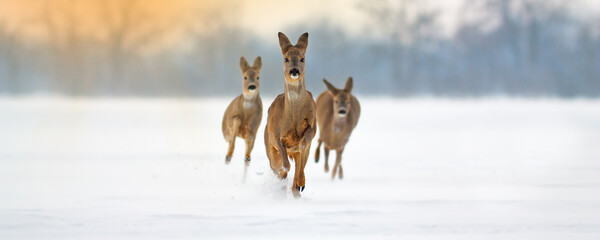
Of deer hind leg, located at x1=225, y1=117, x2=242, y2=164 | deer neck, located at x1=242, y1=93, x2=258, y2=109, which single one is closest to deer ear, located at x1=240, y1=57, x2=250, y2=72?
deer neck, located at x1=242, y1=93, x2=258, y2=109

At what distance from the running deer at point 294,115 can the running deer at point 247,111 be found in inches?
83.1

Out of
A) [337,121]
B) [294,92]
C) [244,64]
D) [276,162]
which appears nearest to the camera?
[294,92]

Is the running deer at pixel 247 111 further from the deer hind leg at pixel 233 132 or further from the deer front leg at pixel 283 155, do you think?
the deer front leg at pixel 283 155

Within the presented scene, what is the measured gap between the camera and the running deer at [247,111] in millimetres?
9844

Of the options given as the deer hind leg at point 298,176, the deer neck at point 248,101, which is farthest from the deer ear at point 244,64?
the deer hind leg at point 298,176

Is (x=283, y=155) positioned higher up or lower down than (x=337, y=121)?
lower down

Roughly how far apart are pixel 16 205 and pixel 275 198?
241 centimetres

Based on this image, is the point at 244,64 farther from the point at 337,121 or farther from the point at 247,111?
the point at 337,121

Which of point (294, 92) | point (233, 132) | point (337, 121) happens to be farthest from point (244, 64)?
point (294, 92)

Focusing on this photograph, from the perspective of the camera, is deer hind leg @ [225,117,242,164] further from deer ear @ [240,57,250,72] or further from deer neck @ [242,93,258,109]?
deer ear @ [240,57,250,72]

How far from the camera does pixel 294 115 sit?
7.54m

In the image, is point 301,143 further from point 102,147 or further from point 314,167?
point 102,147

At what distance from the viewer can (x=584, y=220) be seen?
689 cm

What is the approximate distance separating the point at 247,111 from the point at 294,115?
251 centimetres
